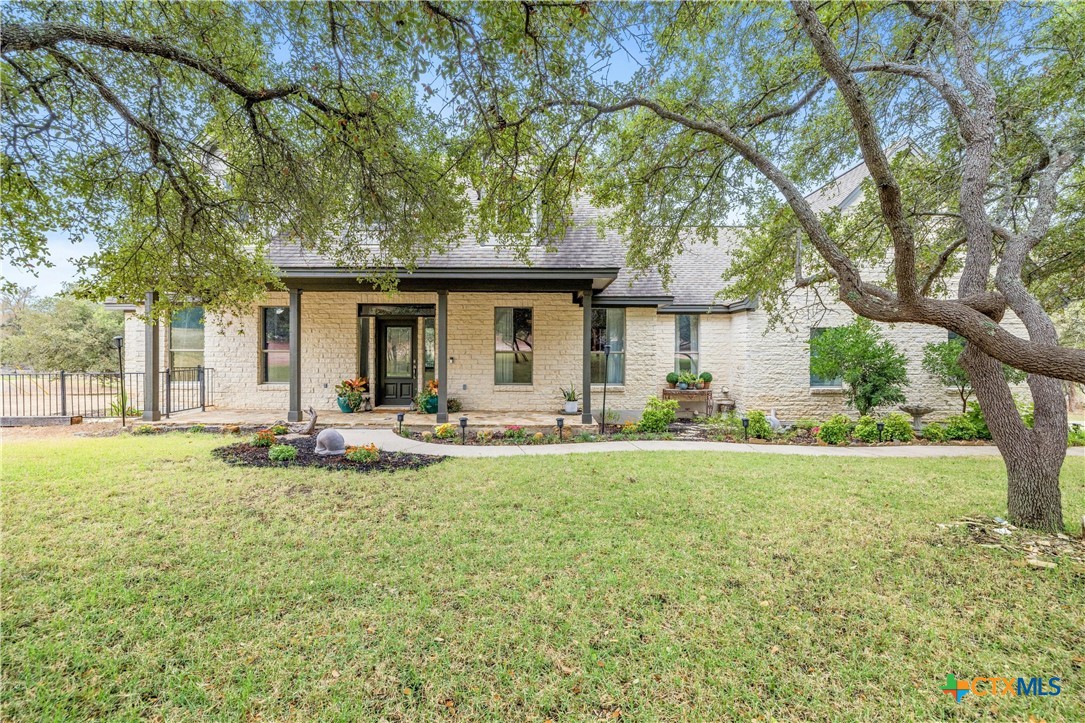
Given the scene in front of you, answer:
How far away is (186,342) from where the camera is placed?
38.6 ft

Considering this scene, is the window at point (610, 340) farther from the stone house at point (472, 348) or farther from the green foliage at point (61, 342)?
the green foliage at point (61, 342)

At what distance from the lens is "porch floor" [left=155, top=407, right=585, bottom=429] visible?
973 centimetres

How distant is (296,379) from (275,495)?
17.7ft

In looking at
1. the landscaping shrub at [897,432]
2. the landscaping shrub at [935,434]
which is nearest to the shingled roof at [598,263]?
the landscaping shrub at [897,432]

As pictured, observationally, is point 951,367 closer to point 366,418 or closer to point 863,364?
point 863,364

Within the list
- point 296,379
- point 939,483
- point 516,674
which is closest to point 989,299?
point 939,483

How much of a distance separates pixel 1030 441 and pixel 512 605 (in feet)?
17.5

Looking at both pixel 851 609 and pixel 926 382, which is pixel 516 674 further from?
pixel 926 382

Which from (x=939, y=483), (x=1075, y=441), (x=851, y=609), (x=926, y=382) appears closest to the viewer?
(x=851, y=609)

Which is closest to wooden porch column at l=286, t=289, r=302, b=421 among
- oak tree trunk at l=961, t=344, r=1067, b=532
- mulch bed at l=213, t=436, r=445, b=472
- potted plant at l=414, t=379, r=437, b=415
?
mulch bed at l=213, t=436, r=445, b=472

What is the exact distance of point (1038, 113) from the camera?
5418 mm

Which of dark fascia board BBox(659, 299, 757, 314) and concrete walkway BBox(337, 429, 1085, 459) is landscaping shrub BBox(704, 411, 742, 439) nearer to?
concrete walkway BBox(337, 429, 1085, 459)

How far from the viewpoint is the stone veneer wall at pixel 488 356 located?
1153cm

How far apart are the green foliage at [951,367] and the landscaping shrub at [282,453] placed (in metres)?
13.1
